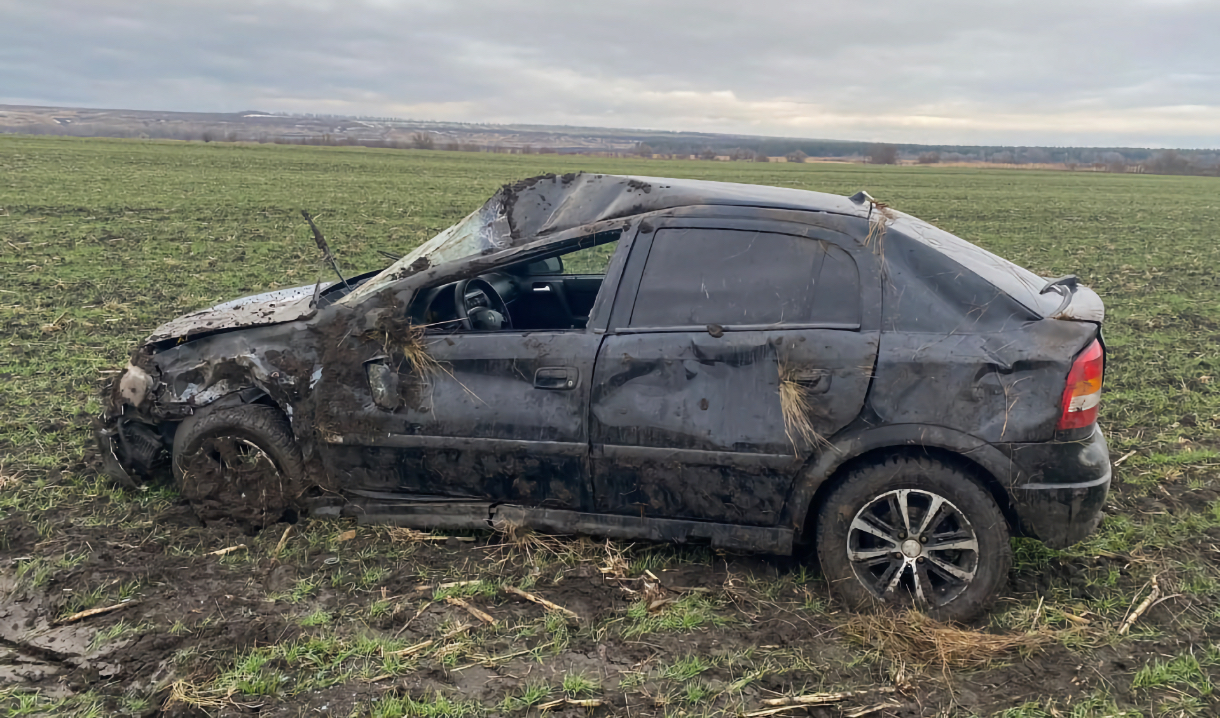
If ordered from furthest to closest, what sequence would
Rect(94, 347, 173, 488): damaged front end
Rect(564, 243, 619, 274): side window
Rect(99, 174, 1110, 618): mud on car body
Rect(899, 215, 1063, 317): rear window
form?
Rect(564, 243, 619, 274): side window
Rect(94, 347, 173, 488): damaged front end
Rect(899, 215, 1063, 317): rear window
Rect(99, 174, 1110, 618): mud on car body

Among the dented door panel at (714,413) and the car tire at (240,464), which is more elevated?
the dented door panel at (714,413)

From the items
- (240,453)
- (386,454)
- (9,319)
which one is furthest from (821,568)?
(9,319)

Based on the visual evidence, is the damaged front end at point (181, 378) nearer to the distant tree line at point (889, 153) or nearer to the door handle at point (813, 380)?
the door handle at point (813, 380)

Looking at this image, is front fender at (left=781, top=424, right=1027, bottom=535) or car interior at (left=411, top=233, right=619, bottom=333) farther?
car interior at (left=411, top=233, right=619, bottom=333)

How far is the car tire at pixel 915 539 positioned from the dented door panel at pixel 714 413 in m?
0.27

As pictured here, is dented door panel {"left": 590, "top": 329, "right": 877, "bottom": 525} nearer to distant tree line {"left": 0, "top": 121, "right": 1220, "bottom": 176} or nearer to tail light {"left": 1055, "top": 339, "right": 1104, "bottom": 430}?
tail light {"left": 1055, "top": 339, "right": 1104, "bottom": 430}

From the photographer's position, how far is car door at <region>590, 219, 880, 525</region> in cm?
329

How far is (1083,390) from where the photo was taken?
10.3 ft

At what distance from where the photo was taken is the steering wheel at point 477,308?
397 centimetres

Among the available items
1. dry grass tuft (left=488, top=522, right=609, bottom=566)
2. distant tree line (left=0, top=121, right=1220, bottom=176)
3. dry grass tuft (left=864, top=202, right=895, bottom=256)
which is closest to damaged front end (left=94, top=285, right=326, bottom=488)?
dry grass tuft (left=488, top=522, right=609, bottom=566)

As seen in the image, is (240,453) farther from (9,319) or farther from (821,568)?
(9,319)

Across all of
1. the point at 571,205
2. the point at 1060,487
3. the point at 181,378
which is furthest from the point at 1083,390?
the point at 181,378

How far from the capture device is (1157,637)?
326cm

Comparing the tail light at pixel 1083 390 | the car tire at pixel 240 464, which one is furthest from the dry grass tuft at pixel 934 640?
the car tire at pixel 240 464
